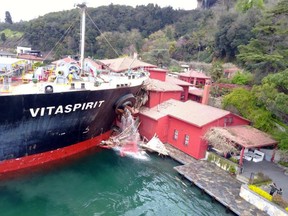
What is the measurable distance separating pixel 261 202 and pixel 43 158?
12675mm

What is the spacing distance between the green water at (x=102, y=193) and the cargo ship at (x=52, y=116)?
4.02 feet

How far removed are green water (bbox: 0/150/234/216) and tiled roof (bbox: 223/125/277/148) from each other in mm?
4527

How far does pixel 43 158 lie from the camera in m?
15.8

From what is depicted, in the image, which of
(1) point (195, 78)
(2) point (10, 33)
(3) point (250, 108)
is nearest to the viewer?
(3) point (250, 108)

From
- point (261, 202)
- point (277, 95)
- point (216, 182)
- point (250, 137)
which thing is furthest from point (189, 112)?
point (261, 202)

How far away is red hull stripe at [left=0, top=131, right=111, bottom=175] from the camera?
47.3 ft

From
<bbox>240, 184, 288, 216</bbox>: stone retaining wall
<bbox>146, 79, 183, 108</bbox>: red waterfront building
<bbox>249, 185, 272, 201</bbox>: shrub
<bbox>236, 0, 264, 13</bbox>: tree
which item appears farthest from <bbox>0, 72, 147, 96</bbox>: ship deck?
<bbox>236, 0, 264, 13</bbox>: tree

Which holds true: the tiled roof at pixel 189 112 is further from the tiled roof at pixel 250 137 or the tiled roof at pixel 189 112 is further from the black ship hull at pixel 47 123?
the black ship hull at pixel 47 123

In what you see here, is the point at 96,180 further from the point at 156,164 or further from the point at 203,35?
the point at 203,35

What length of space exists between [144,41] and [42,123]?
2198 inches

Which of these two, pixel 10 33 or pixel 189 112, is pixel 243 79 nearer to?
pixel 189 112

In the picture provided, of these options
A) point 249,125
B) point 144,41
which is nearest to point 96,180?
point 249,125

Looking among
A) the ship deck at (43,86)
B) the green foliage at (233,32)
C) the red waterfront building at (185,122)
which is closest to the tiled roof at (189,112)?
the red waterfront building at (185,122)

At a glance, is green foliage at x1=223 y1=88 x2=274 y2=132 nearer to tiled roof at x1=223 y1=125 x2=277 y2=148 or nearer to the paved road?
tiled roof at x1=223 y1=125 x2=277 y2=148
